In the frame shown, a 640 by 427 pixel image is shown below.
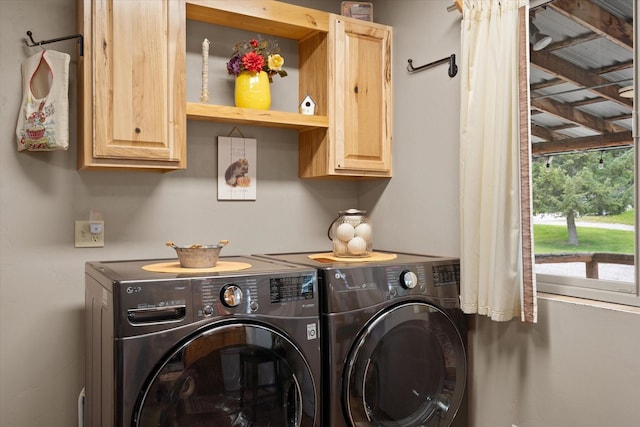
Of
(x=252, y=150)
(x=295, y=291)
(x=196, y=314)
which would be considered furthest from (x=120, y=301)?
(x=252, y=150)

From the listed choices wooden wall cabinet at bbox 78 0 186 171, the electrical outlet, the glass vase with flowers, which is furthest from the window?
the electrical outlet

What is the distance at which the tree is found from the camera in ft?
5.92

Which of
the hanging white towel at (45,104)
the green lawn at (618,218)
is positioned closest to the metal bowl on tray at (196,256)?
the hanging white towel at (45,104)

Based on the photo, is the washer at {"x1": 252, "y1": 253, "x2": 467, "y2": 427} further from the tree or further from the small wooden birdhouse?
the small wooden birdhouse

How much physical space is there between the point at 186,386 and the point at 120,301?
34 centimetres

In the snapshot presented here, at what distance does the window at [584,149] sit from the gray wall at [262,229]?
0.58 ft

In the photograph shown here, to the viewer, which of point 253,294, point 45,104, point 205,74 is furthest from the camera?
point 205,74

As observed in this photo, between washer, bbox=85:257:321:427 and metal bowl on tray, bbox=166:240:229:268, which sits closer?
washer, bbox=85:257:321:427

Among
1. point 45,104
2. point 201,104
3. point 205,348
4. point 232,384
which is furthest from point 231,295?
point 45,104

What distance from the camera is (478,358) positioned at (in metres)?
2.27

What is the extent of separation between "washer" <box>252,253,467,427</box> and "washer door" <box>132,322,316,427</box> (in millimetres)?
157

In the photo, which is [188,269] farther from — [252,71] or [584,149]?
[584,149]

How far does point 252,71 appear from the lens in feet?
7.81

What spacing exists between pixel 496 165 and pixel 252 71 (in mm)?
1144
